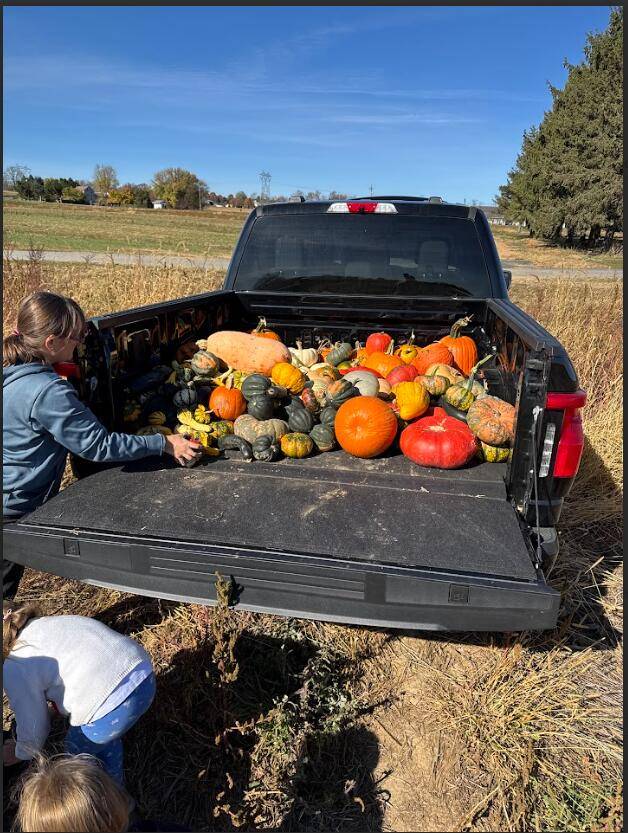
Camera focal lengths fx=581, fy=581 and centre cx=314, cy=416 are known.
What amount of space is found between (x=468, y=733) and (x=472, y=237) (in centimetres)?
344

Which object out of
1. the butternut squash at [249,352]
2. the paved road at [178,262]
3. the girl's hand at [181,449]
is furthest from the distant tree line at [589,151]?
the girl's hand at [181,449]

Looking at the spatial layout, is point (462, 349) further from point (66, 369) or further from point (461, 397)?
point (66, 369)

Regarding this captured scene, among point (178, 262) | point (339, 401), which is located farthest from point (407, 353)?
point (178, 262)

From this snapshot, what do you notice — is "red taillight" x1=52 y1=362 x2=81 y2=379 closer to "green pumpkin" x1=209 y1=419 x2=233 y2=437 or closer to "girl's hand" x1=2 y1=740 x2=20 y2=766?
"green pumpkin" x1=209 y1=419 x2=233 y2=437

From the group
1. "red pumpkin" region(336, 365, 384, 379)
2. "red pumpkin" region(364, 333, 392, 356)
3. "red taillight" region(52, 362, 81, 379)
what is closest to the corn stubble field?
"red taillight" region(52, 362, 81, 379)

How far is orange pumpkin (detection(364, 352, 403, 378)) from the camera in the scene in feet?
13.4

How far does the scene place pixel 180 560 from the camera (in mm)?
2395

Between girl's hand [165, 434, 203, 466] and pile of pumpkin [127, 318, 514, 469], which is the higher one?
pile of pumpkin [127, 318, 514, 469]

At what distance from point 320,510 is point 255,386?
4.05 feet

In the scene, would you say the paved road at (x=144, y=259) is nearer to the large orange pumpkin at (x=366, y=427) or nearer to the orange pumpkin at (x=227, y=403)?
the orange pumpkin at (x=227, y=403)

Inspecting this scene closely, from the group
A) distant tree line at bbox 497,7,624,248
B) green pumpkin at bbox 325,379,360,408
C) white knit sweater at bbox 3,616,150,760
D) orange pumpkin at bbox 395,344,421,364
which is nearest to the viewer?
white knit sweater at bbox 3,616,150,760

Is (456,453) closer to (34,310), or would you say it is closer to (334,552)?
(334,552)

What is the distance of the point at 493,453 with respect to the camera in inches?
126

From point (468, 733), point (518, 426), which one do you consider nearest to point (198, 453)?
point (518, 426)
